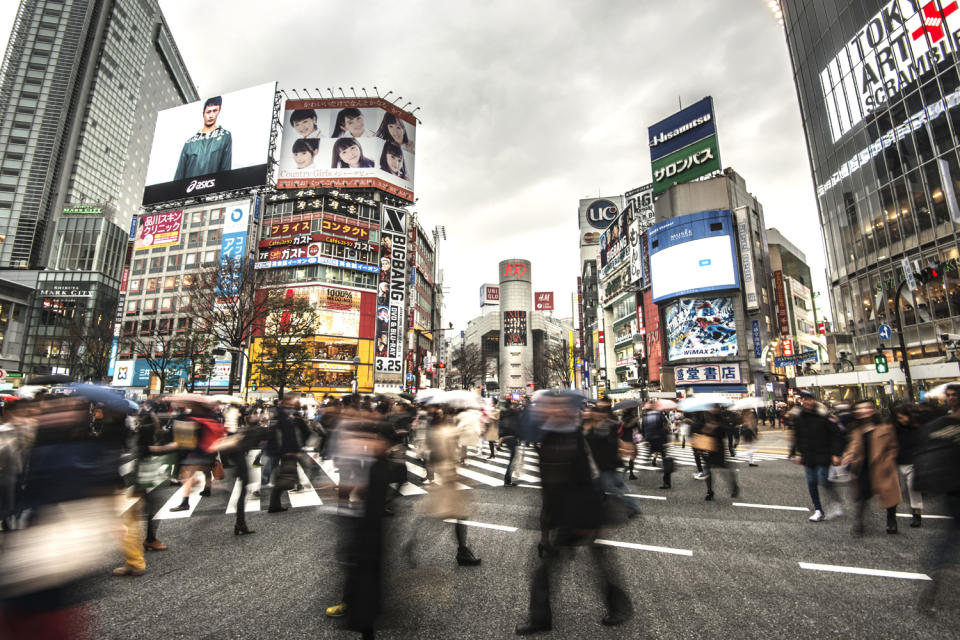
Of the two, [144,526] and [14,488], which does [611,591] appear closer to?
[144,526]

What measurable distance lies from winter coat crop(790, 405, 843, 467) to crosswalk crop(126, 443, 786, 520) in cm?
440

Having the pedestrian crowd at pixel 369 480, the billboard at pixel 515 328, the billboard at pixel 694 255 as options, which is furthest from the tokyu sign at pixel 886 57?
the billboard at pixel 515 328

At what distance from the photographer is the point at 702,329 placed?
43.4 m

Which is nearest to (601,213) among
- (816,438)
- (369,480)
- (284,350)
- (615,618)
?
(284,350)

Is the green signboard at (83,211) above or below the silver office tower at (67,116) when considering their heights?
below

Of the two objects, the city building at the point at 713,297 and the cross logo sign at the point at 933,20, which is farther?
the city building at the point at 713,297

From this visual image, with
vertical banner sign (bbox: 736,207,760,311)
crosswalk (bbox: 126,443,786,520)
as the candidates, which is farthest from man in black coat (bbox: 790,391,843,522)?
vertical banner sign (bbox: 736,207,760,311)

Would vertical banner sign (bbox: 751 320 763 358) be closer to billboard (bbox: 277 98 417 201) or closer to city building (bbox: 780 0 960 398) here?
city building (bbox: 780 0 960 398)

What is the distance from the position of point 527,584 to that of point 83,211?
102 metres

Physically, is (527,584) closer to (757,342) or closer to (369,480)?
(369,480)

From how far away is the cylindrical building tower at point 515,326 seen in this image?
440 ft

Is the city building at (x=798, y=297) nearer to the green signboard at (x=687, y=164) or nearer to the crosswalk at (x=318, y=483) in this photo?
the green signboard at (x=687, y=164)

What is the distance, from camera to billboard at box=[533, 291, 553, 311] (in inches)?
5842

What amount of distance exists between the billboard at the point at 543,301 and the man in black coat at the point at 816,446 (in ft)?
462
